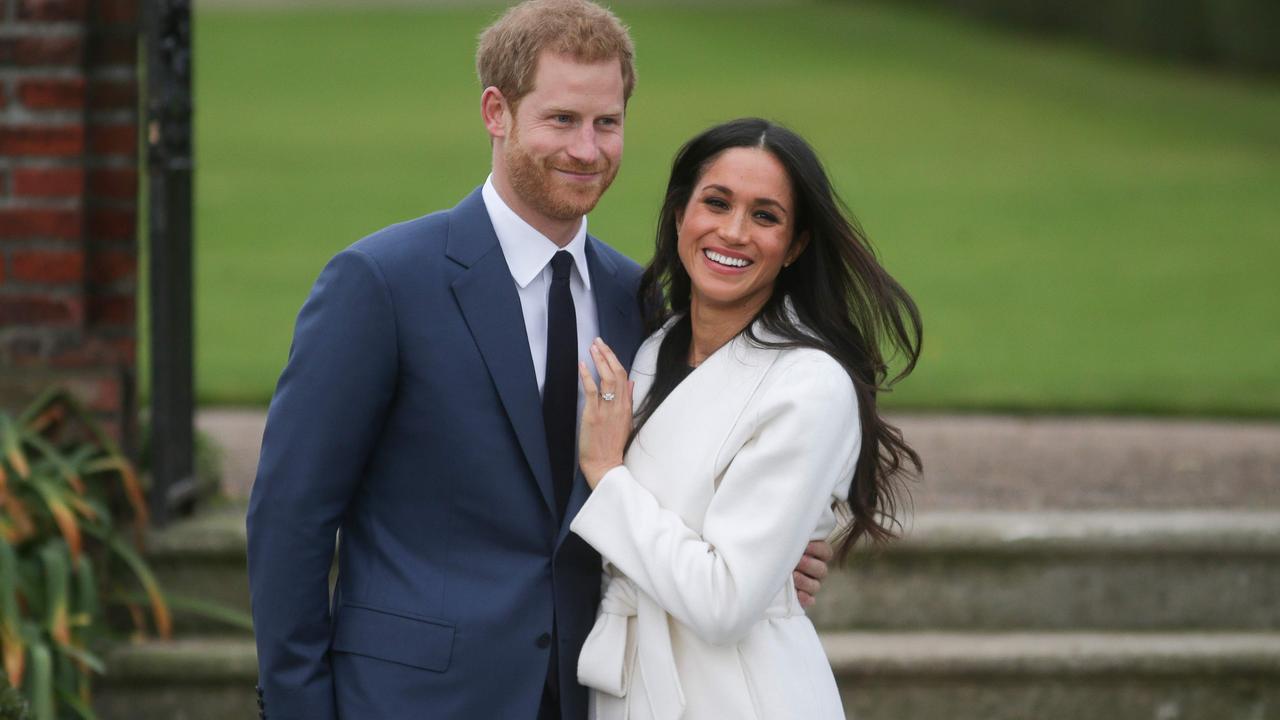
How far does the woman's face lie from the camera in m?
2.91

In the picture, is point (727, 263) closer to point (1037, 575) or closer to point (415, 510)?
point (415, 510)

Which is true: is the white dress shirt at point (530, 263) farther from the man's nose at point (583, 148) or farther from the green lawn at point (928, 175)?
the green lawn at point (928, 175)

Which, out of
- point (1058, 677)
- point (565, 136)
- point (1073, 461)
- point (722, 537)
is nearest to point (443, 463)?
point (722, 537)

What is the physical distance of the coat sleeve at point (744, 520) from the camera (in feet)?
8.87

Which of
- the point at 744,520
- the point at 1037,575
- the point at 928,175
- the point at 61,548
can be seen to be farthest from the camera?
the point at 928,175

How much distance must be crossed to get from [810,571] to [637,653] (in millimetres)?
447

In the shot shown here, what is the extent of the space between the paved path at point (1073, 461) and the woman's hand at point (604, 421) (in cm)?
241

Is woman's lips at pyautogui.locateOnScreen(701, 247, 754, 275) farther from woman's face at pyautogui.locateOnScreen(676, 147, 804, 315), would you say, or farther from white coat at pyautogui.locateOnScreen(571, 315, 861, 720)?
white coat at pyautogui.locateOnScreen(571, 315, 861, 720)

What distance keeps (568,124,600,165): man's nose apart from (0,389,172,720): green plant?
2.05m

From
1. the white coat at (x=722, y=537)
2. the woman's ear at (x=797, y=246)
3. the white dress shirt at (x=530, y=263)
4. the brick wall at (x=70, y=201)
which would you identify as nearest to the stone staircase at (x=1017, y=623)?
the brick wall at (x=70, y=201)

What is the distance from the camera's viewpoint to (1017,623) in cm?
468

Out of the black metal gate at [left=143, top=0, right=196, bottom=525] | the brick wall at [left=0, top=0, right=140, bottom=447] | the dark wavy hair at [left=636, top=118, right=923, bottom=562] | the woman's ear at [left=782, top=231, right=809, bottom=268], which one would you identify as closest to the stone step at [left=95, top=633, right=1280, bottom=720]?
the black metal gate at [left=143, top=0, right=196, bottom=525]

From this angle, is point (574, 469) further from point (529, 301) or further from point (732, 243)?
point (732, 243)

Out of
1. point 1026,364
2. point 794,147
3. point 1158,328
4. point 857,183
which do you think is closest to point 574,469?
point 794,147
